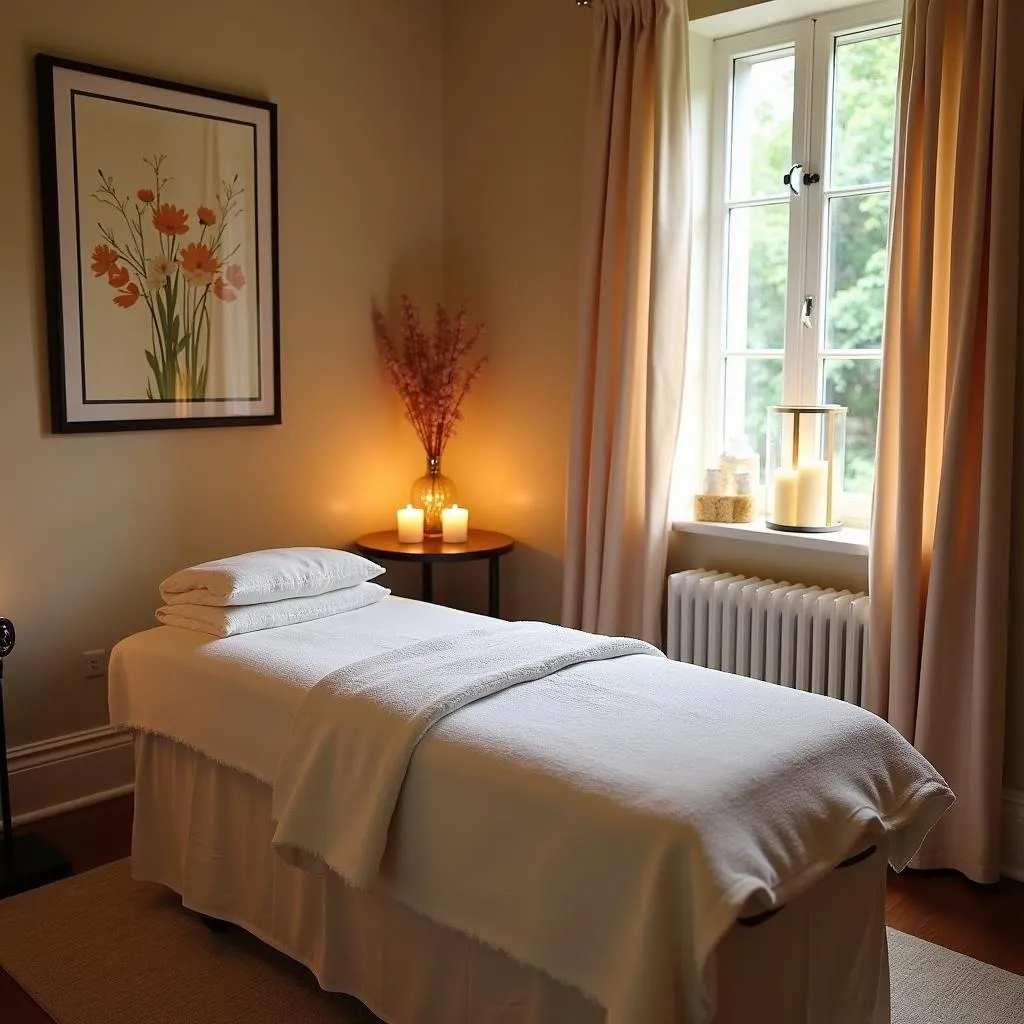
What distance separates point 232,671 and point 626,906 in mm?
1081

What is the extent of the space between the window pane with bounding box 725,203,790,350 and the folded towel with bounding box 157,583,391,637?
150cm

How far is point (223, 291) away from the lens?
338 centimetres

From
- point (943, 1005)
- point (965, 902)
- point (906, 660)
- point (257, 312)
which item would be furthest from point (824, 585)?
point (257, 312)

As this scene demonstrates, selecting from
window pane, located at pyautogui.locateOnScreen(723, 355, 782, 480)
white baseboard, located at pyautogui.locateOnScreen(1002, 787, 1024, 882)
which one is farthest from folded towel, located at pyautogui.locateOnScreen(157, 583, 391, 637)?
white baseboard, located at pyautogui.locateOnScreen(1002, 787, 1024, 882)

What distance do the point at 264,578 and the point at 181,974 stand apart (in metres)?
0.87

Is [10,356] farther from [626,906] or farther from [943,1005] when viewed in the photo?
[943,1005]

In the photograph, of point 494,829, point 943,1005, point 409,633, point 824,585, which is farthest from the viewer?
point 824,585

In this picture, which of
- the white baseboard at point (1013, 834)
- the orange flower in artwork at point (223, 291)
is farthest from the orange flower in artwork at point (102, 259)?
the white baseboard at point (1013, 834)

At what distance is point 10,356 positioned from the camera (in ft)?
9.70

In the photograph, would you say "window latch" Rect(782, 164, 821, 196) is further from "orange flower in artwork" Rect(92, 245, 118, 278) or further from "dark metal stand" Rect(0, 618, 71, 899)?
"dark metal stand" Rect(0, 618, 71, 899)

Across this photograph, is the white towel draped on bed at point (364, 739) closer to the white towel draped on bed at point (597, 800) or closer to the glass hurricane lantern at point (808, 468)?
the white towel draped on bed at point (597, 800)

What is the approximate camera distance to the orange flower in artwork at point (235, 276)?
3385 millimetres

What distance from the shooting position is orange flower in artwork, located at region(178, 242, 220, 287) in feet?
10.8

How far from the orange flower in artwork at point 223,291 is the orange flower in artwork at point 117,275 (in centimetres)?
29
